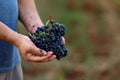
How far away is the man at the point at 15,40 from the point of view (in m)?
2.00

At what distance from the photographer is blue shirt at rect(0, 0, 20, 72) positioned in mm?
2193

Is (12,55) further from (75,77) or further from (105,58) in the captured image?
(105,58)

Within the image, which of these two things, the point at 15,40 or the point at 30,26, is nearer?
the point at 15,40

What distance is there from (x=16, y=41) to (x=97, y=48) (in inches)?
125

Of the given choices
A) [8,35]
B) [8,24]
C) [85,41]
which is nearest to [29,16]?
[8,24]

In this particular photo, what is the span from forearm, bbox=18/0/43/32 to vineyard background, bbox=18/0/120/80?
1965 millimetres

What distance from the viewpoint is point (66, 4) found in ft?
19.0

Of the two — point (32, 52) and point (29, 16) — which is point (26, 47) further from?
point (29, 16)

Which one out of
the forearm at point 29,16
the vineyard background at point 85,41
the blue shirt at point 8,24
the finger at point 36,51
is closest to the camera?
the finger at point 36,51

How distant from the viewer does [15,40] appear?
2020mm

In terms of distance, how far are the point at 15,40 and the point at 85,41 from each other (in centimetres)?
320

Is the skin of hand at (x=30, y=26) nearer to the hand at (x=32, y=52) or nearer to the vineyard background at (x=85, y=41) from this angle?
the hand at (x=32, y=52)

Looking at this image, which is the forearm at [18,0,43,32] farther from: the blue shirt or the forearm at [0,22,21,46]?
the forearm at [0,22,21,46]

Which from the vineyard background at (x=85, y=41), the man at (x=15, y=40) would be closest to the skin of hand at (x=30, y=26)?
the man at (x=15, y=40)
